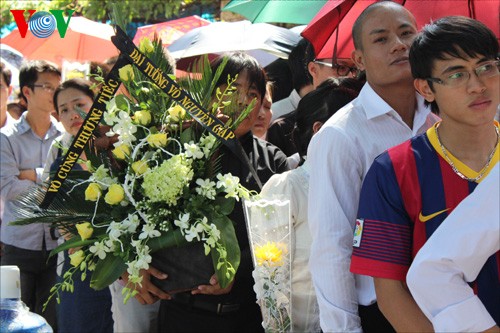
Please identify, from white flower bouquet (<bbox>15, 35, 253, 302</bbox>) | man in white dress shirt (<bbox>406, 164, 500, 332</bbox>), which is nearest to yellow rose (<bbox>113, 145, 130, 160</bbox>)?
white flower bouquet (<bbox>15, 35, 253, 302</bbox>)

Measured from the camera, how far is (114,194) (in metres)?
3.57

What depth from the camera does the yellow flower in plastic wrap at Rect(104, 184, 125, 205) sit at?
357 centimetres

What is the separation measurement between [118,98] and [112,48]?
495 cm

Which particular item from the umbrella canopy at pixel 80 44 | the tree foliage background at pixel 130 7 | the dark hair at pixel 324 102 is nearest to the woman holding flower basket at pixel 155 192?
the dark hair at pixel 324 102

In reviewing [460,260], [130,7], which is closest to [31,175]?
[460,260]

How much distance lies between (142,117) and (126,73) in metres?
0.24

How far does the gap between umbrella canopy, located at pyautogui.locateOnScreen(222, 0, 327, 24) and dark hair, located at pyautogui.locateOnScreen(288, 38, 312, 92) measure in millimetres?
181

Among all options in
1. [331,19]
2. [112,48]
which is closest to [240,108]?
[331,19]

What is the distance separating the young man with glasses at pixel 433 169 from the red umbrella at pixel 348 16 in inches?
57.1

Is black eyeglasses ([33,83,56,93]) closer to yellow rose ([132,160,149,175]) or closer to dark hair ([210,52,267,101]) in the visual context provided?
dark hair ([210,52,267,101])

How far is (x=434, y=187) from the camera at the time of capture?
9.26 ft

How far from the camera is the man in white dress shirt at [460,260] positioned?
223 cm

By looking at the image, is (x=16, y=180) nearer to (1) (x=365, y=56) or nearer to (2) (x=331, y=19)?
(2) (x=331, y=19)

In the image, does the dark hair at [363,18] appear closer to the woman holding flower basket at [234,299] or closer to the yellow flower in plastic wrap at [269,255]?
the woman holding flower basket at [234,299]
